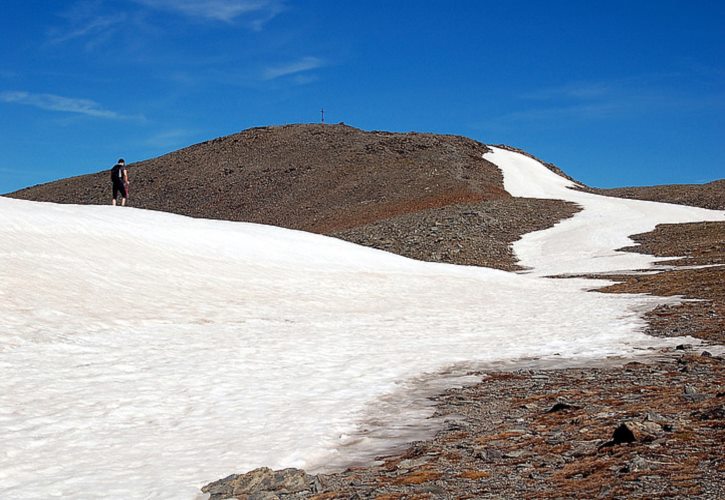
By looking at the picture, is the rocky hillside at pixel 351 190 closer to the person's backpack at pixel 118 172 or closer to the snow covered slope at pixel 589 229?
the snow covered slope at pixel 589 229

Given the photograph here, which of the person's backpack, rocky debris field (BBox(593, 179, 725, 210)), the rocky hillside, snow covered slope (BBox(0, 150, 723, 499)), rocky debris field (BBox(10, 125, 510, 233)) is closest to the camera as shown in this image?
snow covered slope (BBox(0, 150, 723, 499))

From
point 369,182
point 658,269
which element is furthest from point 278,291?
point 369,182

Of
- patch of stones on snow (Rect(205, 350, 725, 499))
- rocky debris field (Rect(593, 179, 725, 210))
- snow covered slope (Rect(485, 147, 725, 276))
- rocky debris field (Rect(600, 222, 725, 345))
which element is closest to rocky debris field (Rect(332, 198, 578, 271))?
snow covered slope (Rect(485, 147, 725, 276))

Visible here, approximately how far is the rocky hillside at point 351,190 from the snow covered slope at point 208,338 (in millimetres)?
18752

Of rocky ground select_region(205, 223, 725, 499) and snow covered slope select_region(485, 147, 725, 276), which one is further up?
snow covered slope select_region(485, 147, 725, 276)

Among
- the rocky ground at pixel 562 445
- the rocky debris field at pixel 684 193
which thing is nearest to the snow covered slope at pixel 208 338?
the rocky ground at pixel 562 445

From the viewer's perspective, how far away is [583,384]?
946 cm

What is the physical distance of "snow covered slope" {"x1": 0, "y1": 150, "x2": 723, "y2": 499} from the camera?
7.02m

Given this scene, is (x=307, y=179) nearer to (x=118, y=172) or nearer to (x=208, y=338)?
(x=118, y=172)

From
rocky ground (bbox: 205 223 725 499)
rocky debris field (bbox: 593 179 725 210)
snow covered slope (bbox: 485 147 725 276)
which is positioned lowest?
rocky ground (bbox: 205 223 725 499)

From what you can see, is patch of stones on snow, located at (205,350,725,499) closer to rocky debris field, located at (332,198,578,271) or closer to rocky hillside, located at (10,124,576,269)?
rocky debris field, located at (332,198,578,271)

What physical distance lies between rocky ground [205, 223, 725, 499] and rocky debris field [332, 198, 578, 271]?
107 feet

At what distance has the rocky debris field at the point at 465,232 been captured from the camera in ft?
147

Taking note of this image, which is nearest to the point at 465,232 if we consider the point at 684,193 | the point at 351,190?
the point at 351,190
